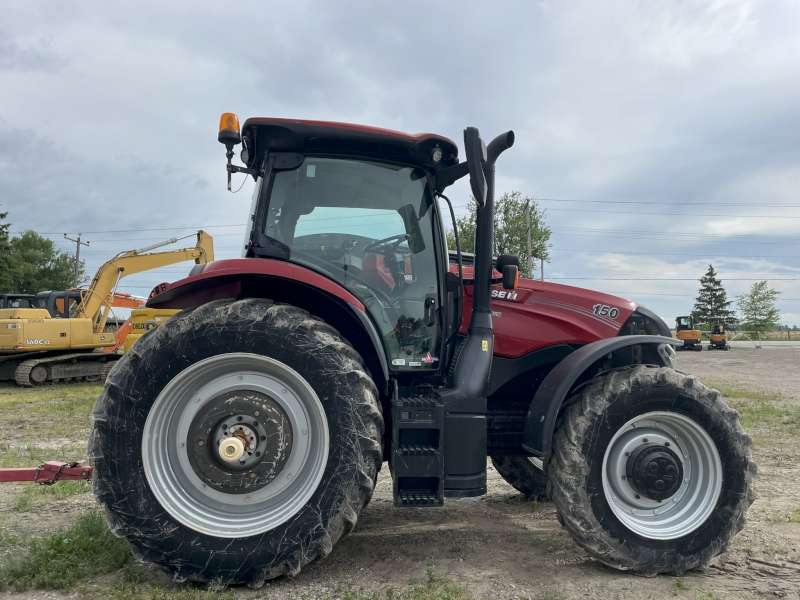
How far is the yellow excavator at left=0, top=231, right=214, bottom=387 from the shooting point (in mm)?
13562

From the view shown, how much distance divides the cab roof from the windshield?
0.25ft

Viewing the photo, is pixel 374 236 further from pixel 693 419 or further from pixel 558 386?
pixel 693 419

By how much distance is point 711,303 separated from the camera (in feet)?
238

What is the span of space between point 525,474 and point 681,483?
1.46 meters

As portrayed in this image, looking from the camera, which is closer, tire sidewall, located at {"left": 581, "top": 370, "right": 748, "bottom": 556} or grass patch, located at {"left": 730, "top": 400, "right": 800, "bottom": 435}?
tire sidewall, located at {"left": 581, "top": 370, "right": 748, "bottom": 556}

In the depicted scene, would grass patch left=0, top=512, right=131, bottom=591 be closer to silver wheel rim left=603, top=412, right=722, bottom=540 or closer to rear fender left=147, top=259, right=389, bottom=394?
rear fender left=147, top=259, right=389, bottom=394

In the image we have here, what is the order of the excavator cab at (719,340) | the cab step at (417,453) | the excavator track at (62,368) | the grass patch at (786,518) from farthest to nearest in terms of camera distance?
the excavator cab at (719,340) < the excavator track at (62,368) < the grass patch at (786,518) < the cab step at (417,453)

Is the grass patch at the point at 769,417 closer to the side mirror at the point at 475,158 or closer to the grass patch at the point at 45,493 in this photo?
the side mirror at the point at 475,158

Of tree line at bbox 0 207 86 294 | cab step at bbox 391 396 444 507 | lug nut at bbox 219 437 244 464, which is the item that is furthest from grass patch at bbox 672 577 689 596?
tree line at bbox 0 207 86 294

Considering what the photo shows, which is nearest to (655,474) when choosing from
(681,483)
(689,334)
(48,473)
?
(681,483)

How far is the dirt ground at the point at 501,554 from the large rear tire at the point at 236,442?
0.84ft

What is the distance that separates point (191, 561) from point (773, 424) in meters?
8.36

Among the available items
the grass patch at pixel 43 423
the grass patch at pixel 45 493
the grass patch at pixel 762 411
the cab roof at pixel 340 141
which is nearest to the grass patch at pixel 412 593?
the cab roof at pixel 340 141

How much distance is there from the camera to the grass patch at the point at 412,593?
2762mm
